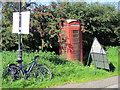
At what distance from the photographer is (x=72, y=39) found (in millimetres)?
10609

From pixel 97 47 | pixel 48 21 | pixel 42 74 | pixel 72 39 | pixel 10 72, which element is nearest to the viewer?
pixel 10 72

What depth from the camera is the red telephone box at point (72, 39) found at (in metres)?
10.6

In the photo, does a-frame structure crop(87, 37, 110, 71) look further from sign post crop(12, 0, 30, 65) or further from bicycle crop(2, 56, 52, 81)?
sign post crop(12, 0, 30, 65)

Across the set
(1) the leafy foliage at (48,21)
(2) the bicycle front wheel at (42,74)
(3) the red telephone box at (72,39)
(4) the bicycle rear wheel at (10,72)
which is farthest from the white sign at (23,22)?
(3) the red telephone box at (72,39)

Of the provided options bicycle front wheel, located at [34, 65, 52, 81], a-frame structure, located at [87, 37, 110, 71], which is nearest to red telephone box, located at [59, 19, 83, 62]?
a-frame structure, located at [87, 37, 110, 71]

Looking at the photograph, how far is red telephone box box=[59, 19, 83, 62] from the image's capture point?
34.7 ft

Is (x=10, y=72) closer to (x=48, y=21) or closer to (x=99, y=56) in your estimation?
(x=99, y=56)

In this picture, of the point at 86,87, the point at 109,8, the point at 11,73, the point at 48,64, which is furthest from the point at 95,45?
the point at 109,8

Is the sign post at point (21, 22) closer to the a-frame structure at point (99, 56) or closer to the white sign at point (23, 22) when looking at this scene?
the white sign at point (23, 22)

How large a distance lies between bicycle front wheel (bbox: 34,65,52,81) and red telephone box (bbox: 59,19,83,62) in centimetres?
396

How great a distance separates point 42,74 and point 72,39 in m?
4.49

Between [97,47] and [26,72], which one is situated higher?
[97,47]

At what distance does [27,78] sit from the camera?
6.41 meters

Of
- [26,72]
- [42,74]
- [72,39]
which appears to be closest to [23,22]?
[26,72]
